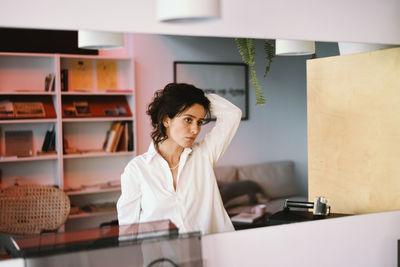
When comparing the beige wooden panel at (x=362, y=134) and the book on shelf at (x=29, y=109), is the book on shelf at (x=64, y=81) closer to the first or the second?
the book on shelf at (x=29, y=109)

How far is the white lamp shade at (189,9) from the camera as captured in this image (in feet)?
4.06

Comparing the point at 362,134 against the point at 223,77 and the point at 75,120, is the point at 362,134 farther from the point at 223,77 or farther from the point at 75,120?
the point at 75,120

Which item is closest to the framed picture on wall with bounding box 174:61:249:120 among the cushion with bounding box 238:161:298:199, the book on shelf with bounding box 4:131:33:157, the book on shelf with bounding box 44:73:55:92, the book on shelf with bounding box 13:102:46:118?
the cushion with bounding box 238:161:298:199

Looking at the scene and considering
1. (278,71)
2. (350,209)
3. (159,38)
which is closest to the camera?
(159,38)

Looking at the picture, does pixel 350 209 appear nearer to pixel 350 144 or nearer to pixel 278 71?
pixel 350 144

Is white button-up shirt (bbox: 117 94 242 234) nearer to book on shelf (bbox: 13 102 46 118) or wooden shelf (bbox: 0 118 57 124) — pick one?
wooden shelf (bbox: 0 118 57 124)

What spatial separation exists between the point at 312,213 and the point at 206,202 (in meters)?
0.43

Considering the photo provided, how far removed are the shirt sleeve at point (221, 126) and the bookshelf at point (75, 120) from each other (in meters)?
0.26

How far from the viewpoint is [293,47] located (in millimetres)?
1661

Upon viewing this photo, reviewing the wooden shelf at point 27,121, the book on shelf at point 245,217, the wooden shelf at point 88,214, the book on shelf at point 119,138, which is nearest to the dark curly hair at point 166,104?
the book on shelf at point 119,138

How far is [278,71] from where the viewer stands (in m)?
1.69

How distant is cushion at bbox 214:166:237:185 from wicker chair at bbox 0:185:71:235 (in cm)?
55

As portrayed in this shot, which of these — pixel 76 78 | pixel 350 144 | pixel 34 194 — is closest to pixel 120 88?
pixel 76 78

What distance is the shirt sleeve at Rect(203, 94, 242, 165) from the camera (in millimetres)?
1608
